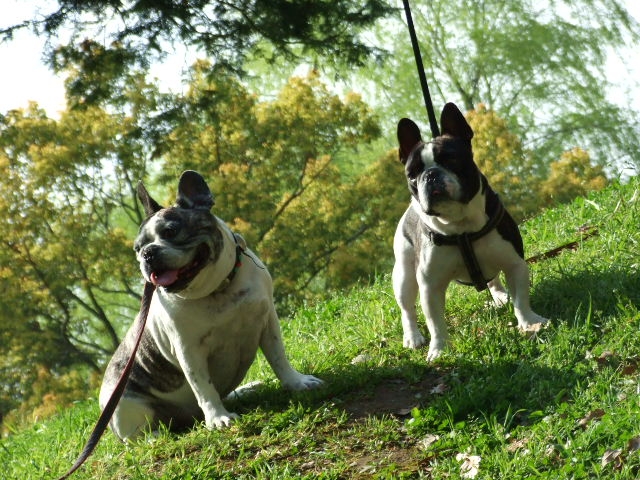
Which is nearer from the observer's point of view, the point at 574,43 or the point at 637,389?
the point at 637,389

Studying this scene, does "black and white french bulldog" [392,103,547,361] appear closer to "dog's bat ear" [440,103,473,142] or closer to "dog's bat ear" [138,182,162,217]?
"dog's bat ear" [440,103,473,142]

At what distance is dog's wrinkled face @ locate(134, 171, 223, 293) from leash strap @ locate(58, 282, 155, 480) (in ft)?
1.28

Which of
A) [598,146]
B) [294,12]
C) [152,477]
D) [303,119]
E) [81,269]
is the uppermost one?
[294,12]

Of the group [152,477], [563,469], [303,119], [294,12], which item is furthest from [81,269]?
[563,469]

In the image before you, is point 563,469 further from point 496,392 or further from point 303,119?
point 303,119

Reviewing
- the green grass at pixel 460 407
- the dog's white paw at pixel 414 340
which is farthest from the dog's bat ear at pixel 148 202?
the dog's white paw at pixel 414 340

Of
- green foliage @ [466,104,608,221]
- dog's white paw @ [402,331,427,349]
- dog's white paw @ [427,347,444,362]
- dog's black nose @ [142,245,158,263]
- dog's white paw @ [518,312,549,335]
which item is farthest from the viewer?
green foliage @ [466,104,608,221]

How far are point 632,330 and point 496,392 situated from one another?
940mm

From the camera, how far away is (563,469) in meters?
3.87

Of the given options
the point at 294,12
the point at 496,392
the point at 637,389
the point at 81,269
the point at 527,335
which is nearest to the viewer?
the point at 637,389

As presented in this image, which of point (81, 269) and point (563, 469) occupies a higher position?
point (563, 469)

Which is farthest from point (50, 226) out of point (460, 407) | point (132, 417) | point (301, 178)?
point (460, 407)

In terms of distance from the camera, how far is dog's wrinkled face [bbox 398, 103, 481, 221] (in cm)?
505

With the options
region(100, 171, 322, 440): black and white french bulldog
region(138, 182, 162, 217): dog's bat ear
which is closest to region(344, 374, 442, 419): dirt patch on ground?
Result: region(100, 171, 322, 440): black and white french bulldog
